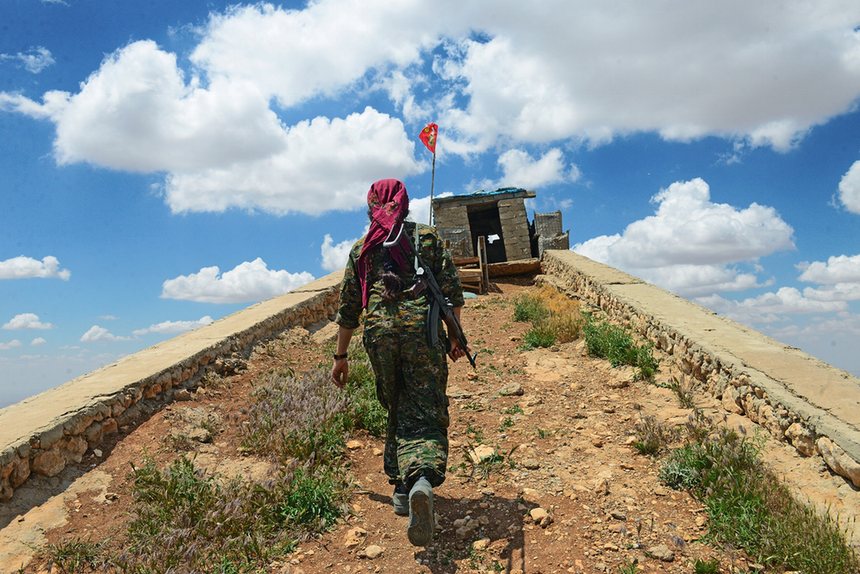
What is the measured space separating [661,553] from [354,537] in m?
1.78

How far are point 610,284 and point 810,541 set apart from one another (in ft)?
20.1

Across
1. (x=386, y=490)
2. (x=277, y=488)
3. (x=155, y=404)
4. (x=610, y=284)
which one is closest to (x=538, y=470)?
(x=386, y=490)

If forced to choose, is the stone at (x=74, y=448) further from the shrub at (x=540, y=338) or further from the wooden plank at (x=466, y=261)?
the wooden plank at (x=466, y=261)

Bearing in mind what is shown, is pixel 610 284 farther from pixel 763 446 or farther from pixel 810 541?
pixel 810 541

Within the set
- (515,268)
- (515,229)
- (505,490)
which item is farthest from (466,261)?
(505,490)

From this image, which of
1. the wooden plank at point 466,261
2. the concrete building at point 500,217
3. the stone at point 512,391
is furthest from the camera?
the concrete building at point 500,217

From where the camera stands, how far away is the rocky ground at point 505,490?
3.36 meters

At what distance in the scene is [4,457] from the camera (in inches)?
151

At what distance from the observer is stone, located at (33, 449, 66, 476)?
4.13 meters

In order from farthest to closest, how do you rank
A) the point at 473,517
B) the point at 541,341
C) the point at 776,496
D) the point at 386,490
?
the point at 541,341 < the point at 386,490 < the point at 473,517 < the point at 776,496

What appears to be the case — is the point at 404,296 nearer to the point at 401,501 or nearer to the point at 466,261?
the point at 401,501

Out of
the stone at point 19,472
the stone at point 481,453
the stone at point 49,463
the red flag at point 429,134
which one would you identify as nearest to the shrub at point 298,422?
the stone at point 481,453

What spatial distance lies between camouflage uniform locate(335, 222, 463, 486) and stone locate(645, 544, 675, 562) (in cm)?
121

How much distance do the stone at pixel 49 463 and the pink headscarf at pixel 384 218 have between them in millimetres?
2571
